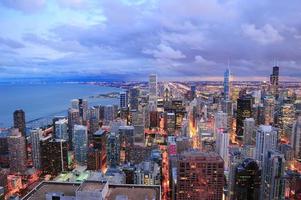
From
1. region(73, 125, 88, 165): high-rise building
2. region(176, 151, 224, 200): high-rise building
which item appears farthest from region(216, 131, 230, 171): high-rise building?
region(73, 125, 88, 165): high-rise building

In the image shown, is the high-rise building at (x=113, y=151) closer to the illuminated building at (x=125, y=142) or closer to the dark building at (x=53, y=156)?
the illuminated building at (x=125, y=142)

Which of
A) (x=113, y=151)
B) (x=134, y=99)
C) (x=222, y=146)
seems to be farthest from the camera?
(x=134, y=99)

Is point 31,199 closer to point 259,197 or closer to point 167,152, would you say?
point 259,197

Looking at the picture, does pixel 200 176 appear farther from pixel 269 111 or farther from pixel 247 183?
pixel 269 111

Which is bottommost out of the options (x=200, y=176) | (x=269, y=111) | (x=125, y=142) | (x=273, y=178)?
(x=125, y=142)

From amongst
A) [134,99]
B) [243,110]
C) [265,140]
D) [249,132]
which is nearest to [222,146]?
[265,140]

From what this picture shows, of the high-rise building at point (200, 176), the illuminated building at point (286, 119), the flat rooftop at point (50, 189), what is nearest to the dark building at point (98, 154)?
the high-rise building at point (200, 176)
